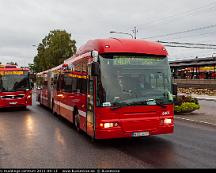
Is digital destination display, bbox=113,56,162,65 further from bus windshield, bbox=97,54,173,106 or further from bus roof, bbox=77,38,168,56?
bus roof, bbox=77,38,168,56

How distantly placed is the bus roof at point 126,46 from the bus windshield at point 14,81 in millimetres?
12159

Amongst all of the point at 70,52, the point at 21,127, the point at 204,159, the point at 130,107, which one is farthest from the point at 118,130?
the point at 70,52

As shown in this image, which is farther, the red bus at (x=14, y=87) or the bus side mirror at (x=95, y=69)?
the red bus at (x=14, y=87)

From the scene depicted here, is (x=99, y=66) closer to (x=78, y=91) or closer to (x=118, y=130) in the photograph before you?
(x=118, y=130)

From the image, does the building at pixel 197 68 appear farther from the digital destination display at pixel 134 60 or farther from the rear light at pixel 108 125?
the rear light at pixel 108 125

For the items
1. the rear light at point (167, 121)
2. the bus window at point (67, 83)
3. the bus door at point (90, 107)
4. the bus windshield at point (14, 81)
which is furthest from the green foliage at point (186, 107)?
the bus windshield at point (14, 81)

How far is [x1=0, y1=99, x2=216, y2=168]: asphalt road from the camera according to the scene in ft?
25.3

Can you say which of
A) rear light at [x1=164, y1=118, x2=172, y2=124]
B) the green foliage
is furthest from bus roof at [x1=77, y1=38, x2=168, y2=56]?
the green foliage

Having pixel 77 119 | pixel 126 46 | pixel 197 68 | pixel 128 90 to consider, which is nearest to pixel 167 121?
pixel 128 90

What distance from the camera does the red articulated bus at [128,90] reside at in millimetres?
9320

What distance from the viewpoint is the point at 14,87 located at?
21.3 metres

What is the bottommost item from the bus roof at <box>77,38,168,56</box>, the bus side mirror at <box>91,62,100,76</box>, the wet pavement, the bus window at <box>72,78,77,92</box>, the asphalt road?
the asphalt road

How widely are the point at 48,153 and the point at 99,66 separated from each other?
2735 millimetres

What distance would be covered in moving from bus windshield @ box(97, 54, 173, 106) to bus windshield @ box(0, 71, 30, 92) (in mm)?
13087
